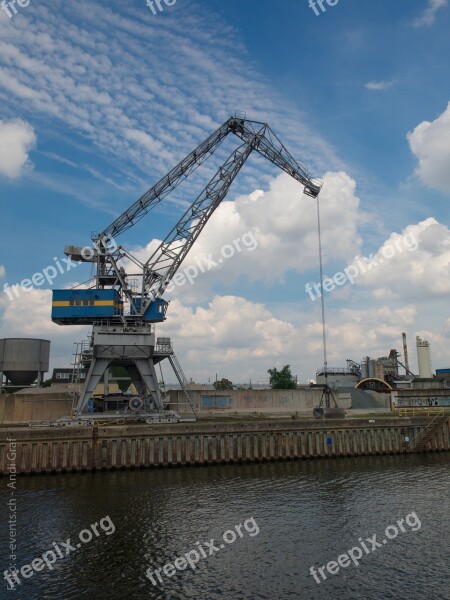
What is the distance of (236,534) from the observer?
70.5 feet

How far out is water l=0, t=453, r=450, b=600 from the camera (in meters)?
16.4

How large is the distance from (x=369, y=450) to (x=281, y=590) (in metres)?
29.6

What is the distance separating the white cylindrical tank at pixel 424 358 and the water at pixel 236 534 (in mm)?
71186

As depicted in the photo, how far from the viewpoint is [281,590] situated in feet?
52.6

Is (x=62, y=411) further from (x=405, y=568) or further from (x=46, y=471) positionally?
(x=405, y=568)

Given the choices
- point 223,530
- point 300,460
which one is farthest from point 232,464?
point 223,530
